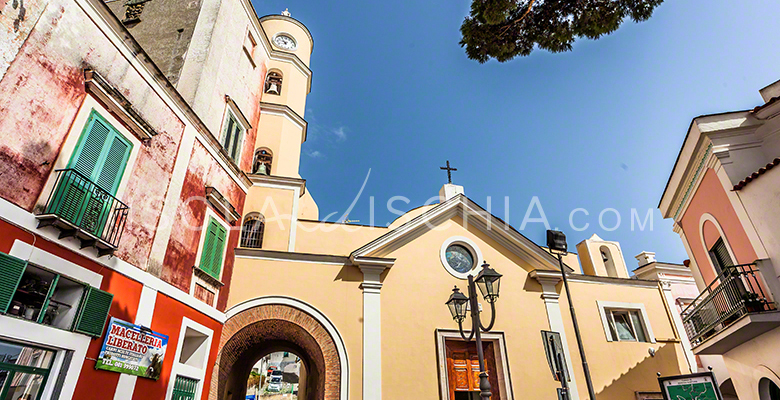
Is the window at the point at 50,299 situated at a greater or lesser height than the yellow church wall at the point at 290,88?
lesser

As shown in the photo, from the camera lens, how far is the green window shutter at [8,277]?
605 centimetres

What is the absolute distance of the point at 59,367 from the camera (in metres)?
6.75

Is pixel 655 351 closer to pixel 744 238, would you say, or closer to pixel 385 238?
pixel 744 238

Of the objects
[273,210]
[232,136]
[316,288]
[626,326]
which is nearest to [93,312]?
[316,288]

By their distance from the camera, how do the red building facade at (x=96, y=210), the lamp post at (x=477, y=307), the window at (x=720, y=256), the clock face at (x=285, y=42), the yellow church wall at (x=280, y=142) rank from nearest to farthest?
1. the red building facade at (x=96, y=210)
2. the lamp post at (x=477, y=307)
3. the window at (x=720, y=256)
4. the yellow church wall at (x=280, y=142)
5. the clock face at (x=285, y=42)

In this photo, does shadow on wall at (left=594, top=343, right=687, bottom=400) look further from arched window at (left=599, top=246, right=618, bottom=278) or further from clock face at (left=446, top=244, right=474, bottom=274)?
clock face at (left=446, top=244, right=474, bottom=274)

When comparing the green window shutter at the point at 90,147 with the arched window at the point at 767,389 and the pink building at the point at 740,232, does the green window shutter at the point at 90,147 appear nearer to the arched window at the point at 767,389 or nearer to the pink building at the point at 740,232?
the pink building at the point at 740,232

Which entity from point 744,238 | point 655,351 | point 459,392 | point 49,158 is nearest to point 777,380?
point 744,238

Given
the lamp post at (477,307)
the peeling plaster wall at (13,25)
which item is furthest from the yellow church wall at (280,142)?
the lamp post at (477,307)

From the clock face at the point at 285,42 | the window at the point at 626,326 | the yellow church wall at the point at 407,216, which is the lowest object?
the window at the point at 626,326

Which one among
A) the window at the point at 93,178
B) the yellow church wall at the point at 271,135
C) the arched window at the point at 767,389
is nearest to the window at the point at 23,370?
A: the window at the point at 93,178

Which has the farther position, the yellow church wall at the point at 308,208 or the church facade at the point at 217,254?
the yellow church wall at the point at 308,208

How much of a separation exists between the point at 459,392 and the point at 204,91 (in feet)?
39.2

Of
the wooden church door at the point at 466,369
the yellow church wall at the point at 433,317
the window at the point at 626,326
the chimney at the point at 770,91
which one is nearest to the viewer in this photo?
the chimney at the point at 770,91
